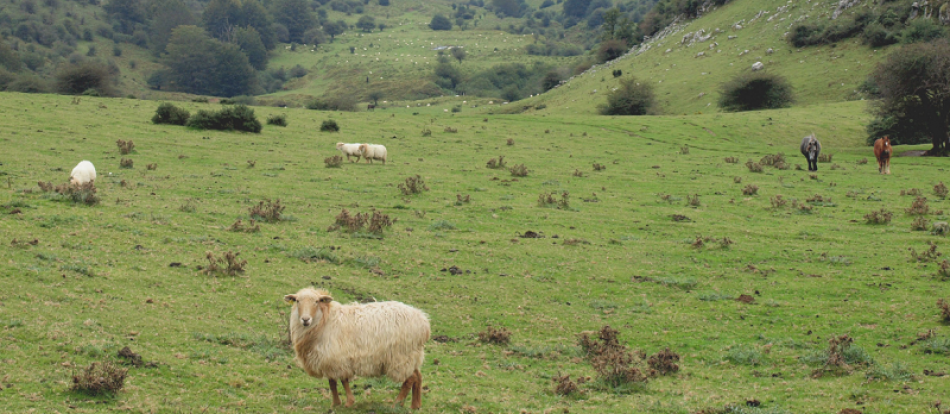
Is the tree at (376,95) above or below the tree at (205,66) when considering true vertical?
below

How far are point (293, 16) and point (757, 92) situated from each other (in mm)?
145746

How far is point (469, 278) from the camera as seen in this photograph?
14.7 meters

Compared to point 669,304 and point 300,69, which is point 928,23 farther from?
point 300,69

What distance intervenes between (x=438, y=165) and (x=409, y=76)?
105 meters

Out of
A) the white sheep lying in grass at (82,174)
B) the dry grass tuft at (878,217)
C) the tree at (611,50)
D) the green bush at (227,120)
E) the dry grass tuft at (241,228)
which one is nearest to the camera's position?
the dry grass tuft at (241,228)

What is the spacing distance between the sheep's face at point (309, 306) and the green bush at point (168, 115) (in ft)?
108

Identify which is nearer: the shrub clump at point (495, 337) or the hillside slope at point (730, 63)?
the shrub clump at point (495, 337)

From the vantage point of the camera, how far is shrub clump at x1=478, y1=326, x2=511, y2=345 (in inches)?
439

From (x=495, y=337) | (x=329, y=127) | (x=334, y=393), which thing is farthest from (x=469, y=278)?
(x=329, y=127)

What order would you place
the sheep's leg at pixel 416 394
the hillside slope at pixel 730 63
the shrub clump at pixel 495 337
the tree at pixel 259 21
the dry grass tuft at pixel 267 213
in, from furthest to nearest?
the tree at pixel 259 21
the hillside slope at pixel 730 63
the dry grass tuft at pixel 267 213
the shrub clump at pixel 495 337
the sheep's leg at pixel 416 394

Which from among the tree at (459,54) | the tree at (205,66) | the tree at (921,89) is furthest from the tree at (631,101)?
the tree at (459,54)

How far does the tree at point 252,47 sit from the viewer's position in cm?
14862

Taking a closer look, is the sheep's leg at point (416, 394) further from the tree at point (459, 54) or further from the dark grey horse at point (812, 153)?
the tree at point (459, 54)

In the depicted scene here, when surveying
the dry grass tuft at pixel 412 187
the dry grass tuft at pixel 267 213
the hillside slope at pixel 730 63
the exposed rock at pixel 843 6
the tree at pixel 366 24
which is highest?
the tree at pixel 366 24
